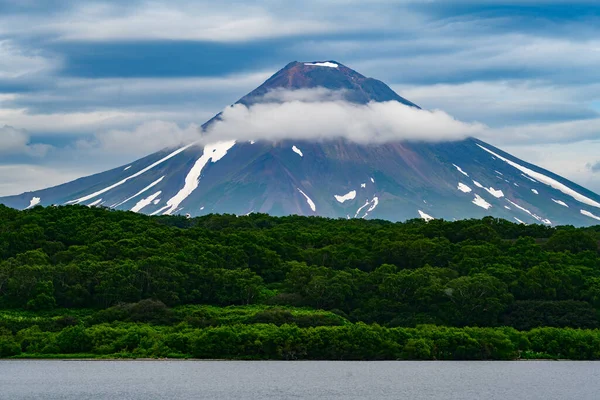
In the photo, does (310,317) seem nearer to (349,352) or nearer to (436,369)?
(349,352)

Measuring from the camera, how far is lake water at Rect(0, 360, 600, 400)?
6512 centimetres

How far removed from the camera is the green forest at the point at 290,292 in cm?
8769

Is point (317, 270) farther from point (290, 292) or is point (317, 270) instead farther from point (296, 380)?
point (296, 380)

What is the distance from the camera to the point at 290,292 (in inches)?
4176

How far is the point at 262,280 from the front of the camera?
10950cm

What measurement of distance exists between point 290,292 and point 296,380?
34.1 metres

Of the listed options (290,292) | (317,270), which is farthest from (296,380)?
(317,270)

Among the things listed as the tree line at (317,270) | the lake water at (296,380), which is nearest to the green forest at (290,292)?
the tree line at (317,270)

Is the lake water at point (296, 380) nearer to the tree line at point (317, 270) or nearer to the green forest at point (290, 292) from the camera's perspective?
the green forest at point (290, 292)

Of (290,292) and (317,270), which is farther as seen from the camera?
(317,270)

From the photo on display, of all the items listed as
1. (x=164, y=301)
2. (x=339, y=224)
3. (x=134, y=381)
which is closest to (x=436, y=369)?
(x=134, y=381)

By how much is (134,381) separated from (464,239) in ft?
217

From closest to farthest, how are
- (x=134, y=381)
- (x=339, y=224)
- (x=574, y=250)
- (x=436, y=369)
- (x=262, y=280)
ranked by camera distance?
(x=134, y=381) < (x=436, y=369) < (x=262, y=280) < (x=574, y=250) < (x=339, y=224)

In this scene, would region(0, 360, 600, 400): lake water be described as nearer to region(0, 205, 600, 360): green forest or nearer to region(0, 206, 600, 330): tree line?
region(0, 205, 600, 360): green forest
